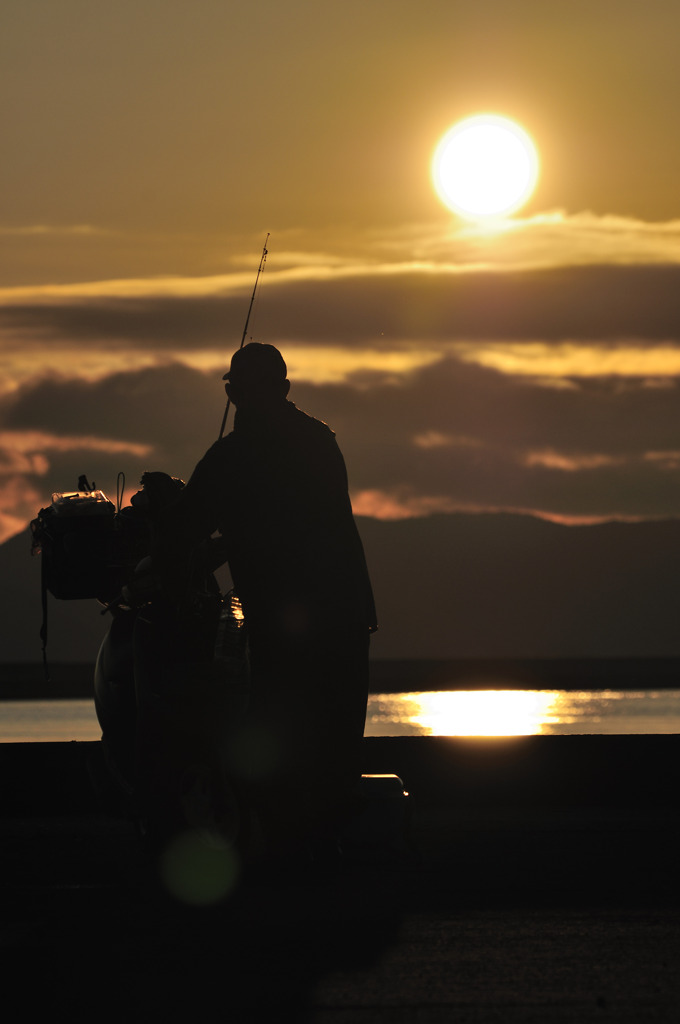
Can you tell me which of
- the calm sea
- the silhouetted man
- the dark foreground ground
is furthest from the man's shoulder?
the calm sea

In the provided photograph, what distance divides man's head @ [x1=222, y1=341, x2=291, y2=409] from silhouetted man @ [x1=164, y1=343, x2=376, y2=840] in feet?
0.35

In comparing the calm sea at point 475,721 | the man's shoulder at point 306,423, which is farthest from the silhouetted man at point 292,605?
the calm sea at point 475,721

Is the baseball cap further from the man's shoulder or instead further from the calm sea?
the calm sea

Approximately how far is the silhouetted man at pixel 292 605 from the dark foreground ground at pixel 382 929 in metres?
0.44

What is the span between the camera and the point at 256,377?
626 centimetres

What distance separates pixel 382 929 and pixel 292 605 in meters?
1.22

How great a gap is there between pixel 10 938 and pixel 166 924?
1.75 ft

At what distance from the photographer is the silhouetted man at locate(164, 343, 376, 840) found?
6023 millimetres

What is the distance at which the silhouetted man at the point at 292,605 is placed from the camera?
6.02 meters

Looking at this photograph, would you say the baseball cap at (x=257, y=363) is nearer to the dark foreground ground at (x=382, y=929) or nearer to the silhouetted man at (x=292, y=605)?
the silhouetted man at (x=292, y=605)

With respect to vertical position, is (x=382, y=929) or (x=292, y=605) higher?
(x=292, y=605)

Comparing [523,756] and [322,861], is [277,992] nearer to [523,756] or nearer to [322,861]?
[322,861]

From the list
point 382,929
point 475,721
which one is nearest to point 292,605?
point 382,929

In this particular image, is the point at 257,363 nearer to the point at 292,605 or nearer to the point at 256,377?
the point at 256,377
